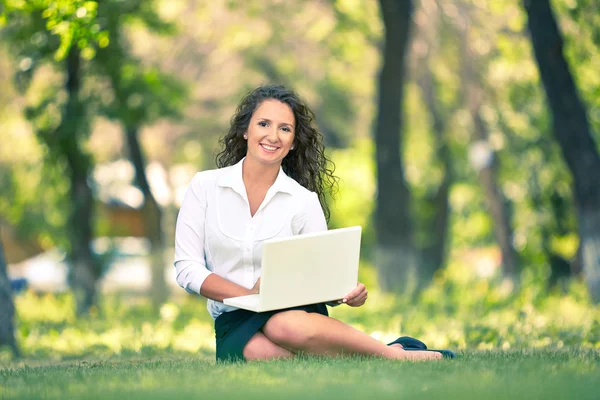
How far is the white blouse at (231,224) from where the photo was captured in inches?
247

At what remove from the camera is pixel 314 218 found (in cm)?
653

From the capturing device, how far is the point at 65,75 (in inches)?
728

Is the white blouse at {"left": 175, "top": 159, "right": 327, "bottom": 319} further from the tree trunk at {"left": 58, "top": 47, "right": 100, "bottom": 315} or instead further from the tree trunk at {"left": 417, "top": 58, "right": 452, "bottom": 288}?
the tree trunk at {"left": 417, "top": 58, "right": 452, "bottom": 288}

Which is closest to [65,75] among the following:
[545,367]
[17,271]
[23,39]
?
[23,39]

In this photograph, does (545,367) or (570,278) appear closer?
(545,367)

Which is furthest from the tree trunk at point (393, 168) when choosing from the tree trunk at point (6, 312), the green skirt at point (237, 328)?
the green skirt at point (237, 328)

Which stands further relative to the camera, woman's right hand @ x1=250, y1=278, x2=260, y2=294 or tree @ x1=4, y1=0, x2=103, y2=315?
tree @ x1=4, y1=0, x2=103, y2=315

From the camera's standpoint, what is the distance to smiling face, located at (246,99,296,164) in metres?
6.49

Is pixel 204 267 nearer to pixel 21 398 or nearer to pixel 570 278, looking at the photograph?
pixel 21 398

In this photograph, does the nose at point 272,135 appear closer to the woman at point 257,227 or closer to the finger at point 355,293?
the woman at point 257,227

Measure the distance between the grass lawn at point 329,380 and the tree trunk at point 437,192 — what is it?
1766 centimetres

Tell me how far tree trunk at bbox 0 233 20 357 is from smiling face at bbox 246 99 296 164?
14.7ft

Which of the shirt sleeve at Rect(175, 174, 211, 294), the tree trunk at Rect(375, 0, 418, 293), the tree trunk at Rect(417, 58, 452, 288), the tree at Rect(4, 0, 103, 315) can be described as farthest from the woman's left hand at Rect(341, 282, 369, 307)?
the tree trunk at Rect(417, 58, 452, 288)

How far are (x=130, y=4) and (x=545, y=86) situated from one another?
→ 6.80 metres
